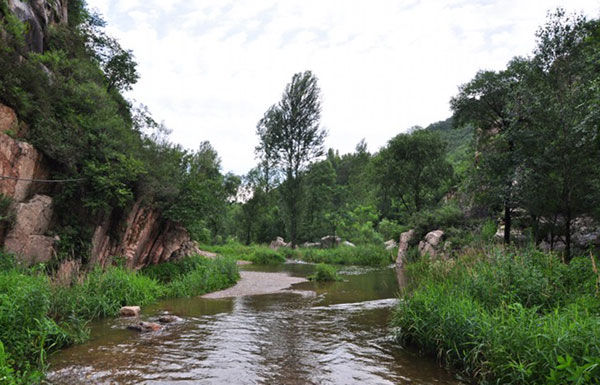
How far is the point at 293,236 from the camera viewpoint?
37906 millimetres

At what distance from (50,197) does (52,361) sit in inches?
273

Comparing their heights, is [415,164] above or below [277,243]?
above

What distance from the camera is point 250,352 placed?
653cm

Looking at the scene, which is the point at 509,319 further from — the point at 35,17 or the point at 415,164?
the point at 415,164

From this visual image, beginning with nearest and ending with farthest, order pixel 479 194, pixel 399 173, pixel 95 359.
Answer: pixel 95 359 → pixel 479 194 → pixel 399 173

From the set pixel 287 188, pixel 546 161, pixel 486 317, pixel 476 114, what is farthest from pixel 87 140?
pixel 287 188

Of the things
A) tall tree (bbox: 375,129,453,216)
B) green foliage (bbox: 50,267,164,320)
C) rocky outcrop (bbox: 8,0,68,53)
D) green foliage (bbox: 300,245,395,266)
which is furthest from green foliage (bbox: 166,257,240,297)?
tall tree (bbox: 375,129,453,216)

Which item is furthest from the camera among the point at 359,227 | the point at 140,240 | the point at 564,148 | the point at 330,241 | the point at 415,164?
the point at 330,241

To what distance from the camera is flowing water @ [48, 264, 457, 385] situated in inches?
209

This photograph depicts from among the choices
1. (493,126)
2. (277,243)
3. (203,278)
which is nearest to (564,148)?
(493,126)

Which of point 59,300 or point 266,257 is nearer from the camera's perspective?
point 59,300

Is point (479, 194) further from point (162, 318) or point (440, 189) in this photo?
point (440, 189)

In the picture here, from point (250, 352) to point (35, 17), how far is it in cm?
1546

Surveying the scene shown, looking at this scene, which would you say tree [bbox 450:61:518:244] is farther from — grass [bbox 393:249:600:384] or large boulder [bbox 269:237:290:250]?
large boulder [bbox 269:237:290:250]
